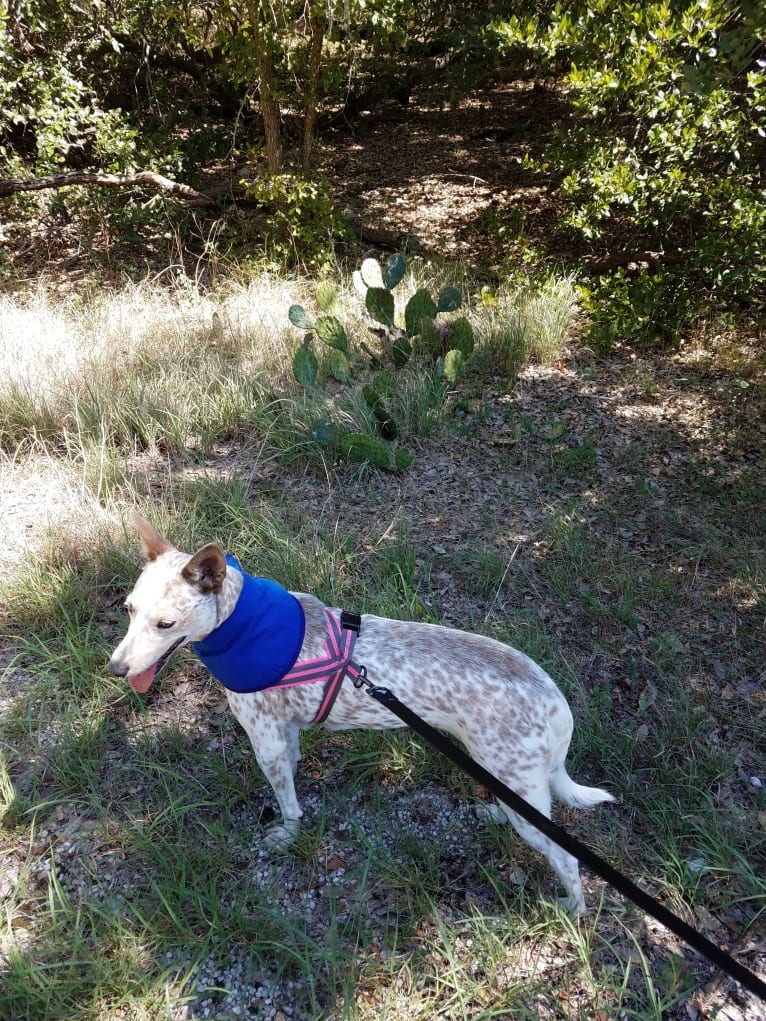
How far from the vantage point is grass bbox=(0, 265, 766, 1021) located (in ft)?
7.29

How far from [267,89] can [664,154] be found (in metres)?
4.70

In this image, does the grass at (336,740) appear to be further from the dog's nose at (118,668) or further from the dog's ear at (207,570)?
the dog's ear at (207,570)

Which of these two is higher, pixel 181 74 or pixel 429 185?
pixel 181 74

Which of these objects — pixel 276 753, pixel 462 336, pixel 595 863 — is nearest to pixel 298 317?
pixel 462 336

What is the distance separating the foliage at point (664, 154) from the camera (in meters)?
4.80

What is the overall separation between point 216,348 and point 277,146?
11.8ft

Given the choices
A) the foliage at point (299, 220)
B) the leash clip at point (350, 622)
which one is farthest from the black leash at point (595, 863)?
the foliage at point (299, 220)

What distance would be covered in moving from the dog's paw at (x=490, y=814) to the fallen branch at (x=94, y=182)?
25.0 ft

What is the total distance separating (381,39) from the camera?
23.0 feet

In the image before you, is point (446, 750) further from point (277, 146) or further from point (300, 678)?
point (277, 146)

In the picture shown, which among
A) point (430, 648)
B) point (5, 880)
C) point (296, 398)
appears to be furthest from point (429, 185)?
point (5, 880)

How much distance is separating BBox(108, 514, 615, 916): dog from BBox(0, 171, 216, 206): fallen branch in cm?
663

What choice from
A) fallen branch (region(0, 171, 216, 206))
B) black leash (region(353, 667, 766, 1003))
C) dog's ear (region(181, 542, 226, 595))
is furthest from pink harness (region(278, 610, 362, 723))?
fallen branch (region(0, 171, 216, 206))

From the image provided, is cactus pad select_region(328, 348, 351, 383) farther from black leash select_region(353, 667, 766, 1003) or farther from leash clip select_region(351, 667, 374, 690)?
black leash select_region(353, 667, 766, 1003)
